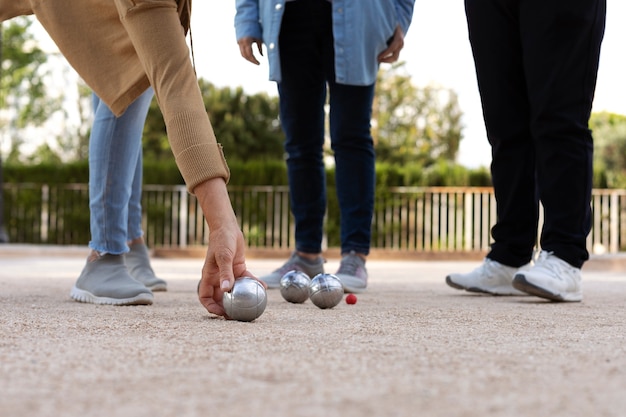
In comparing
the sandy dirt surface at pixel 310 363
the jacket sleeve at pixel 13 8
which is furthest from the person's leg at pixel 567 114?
the jacket sleeve at pixel 13 8

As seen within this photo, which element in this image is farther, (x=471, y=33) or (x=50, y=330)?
(x=471, y=33)

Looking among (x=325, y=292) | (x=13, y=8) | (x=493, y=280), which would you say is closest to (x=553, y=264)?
(x=493, y=280)

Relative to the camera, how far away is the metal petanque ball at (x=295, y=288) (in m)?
2.46

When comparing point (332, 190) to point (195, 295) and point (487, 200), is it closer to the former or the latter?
point (487, 200)

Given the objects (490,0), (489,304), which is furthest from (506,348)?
(490,0)

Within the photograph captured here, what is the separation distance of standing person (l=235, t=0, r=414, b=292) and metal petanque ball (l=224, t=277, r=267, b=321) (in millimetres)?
1343

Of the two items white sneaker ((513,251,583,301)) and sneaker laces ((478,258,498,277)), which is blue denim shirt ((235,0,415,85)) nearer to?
sneaker laces ((478,258,498,277))

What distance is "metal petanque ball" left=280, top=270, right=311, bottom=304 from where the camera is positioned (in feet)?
8.05

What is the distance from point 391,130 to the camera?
840 inches

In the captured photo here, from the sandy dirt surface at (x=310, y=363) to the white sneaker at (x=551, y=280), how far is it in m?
0.32

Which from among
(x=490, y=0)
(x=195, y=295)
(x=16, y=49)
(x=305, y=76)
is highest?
(x=16, y=49)

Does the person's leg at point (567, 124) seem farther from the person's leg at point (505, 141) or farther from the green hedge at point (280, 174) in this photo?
the green hedge at point (280, 174)

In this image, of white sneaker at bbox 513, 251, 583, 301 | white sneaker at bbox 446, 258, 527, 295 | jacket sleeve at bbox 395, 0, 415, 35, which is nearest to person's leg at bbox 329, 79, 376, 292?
jacket sleeve at bbox 395, 0, 415, 35

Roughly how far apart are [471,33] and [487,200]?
352 inches
